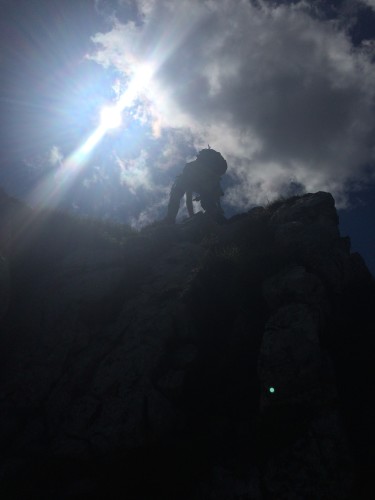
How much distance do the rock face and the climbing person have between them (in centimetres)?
1058

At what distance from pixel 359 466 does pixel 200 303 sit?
784cm

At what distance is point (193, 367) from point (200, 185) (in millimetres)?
20569

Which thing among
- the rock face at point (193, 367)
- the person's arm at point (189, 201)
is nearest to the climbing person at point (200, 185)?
the person's arm at point (189, 201)

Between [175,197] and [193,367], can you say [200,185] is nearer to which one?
[175,197]

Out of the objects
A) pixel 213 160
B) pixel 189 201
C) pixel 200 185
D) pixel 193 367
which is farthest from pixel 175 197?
pixel 193 367

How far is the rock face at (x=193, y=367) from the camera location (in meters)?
8.79

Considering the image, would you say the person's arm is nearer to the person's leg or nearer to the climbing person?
the climbing person

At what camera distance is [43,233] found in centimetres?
1978

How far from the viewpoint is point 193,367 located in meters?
11.5

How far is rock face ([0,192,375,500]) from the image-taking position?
879 centimetres

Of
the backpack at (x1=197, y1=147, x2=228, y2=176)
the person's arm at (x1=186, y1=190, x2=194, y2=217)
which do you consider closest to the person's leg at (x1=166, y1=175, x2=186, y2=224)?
the person's arm at (x1=186, y1=190, x2=194, y2=217)

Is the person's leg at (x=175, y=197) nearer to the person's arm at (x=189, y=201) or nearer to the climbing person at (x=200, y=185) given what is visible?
the climbing person at (x=200, y=185)

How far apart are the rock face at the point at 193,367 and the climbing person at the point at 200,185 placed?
10.6m

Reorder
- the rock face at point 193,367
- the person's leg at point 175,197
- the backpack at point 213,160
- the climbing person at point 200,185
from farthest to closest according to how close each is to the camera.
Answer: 1. the backpack at point 213,160
2. the climbing person at point 200,185
3. the person's leg at point 175,197
4. the rock face at point 193,367
